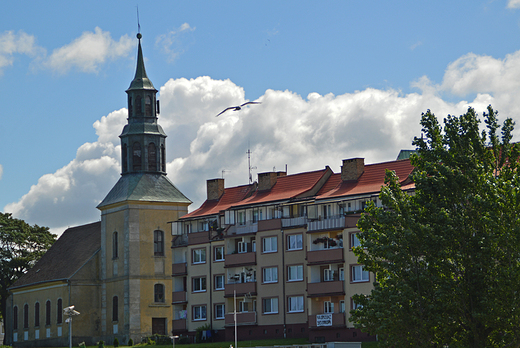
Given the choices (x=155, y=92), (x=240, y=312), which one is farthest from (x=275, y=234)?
(x=155, y=92)

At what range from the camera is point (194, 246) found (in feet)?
296

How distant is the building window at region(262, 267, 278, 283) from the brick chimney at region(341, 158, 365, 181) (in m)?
9.58

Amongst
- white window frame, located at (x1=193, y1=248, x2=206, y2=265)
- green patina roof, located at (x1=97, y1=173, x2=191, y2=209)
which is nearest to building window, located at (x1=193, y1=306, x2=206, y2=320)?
white window frame, located at (x1=193, y1=248, x2=206, y2=265)

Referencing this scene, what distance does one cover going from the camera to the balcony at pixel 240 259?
8244 cm

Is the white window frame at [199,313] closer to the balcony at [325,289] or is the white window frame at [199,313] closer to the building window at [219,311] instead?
the building window at [219,311]

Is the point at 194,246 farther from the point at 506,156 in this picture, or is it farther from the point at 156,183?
the point at 506,156

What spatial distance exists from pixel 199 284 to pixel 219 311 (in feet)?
12.1

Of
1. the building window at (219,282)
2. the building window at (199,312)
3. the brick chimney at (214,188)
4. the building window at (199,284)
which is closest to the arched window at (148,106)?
the brick chimney at (214,188)

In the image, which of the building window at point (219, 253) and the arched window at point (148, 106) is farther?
the arched window at point (148, 106)

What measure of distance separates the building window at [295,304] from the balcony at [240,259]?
16.9ft

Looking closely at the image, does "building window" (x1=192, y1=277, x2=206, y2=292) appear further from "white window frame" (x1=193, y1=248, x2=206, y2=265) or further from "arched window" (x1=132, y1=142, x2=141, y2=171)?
"arched window" (x1=132, y1=142, x2=141, y2=171)

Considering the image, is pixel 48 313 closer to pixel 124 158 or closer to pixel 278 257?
pixel 124 158

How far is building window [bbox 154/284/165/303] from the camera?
98.8 m

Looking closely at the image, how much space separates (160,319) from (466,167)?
56266mm
